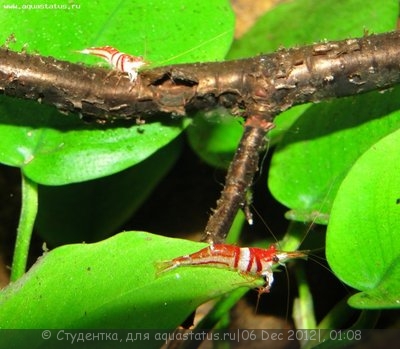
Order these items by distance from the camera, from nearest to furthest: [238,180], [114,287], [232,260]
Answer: [114,287] → [232,260] → [238,180]

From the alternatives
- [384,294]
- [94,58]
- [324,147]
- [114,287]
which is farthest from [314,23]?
[114,287]

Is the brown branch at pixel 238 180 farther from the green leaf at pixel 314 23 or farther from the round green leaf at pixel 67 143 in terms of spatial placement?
the green leaf at pixel 314 23

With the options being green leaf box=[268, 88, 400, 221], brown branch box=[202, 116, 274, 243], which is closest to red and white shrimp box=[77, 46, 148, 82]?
brown branch box=[202, 116, 274, 243]

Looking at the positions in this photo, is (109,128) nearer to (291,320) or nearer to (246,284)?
(246,284)

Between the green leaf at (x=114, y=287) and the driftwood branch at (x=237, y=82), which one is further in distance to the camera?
the driftwood branch at (x=237, y=82)

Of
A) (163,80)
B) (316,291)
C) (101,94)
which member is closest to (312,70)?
(163,80)

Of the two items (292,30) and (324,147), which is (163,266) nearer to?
(324,147)

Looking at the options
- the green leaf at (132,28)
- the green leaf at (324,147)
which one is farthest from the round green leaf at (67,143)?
the green leaf at (324,147)

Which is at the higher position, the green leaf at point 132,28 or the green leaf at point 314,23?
the green leaf at point 314,23
